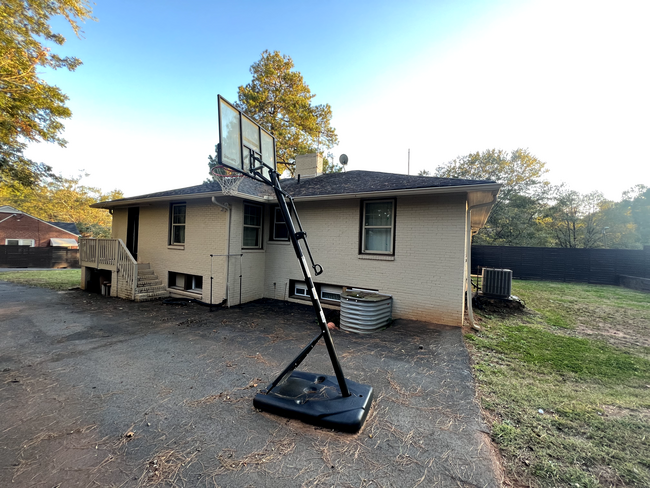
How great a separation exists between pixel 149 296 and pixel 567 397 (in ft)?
34.0

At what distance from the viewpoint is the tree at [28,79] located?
8719mm

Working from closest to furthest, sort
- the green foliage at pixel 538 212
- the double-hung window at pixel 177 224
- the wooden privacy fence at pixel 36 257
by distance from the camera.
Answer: the double-hung window at pixel 177 224 → the wooden privacy fence at pixel 36 257 → the green foliage at pixel 538 212

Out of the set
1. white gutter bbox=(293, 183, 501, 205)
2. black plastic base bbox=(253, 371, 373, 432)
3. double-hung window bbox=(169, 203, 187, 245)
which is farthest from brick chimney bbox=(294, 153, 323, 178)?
black plastic base bbox=(253, 371, 373, 432)

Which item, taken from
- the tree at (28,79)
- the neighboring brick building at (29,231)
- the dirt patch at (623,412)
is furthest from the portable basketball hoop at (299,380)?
the neighboring brick building at (29,231)

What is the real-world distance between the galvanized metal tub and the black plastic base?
8.91 ft

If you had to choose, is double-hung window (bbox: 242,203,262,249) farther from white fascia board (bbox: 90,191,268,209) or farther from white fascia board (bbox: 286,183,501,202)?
white fascia board (bbox: 286,183,501,202)

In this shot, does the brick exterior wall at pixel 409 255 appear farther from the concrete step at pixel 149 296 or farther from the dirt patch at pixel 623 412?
the concrete step at pixel 149 296

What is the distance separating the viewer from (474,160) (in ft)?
83.1

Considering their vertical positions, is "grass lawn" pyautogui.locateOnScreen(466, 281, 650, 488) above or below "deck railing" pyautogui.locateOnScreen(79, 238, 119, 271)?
below

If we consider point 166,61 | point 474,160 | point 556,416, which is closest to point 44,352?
point 556,416

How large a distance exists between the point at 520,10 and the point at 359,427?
890 cm

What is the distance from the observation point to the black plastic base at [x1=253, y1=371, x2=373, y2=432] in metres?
2.49

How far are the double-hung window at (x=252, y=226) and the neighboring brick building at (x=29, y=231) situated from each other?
32.2 meters

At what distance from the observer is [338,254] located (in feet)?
25.0
